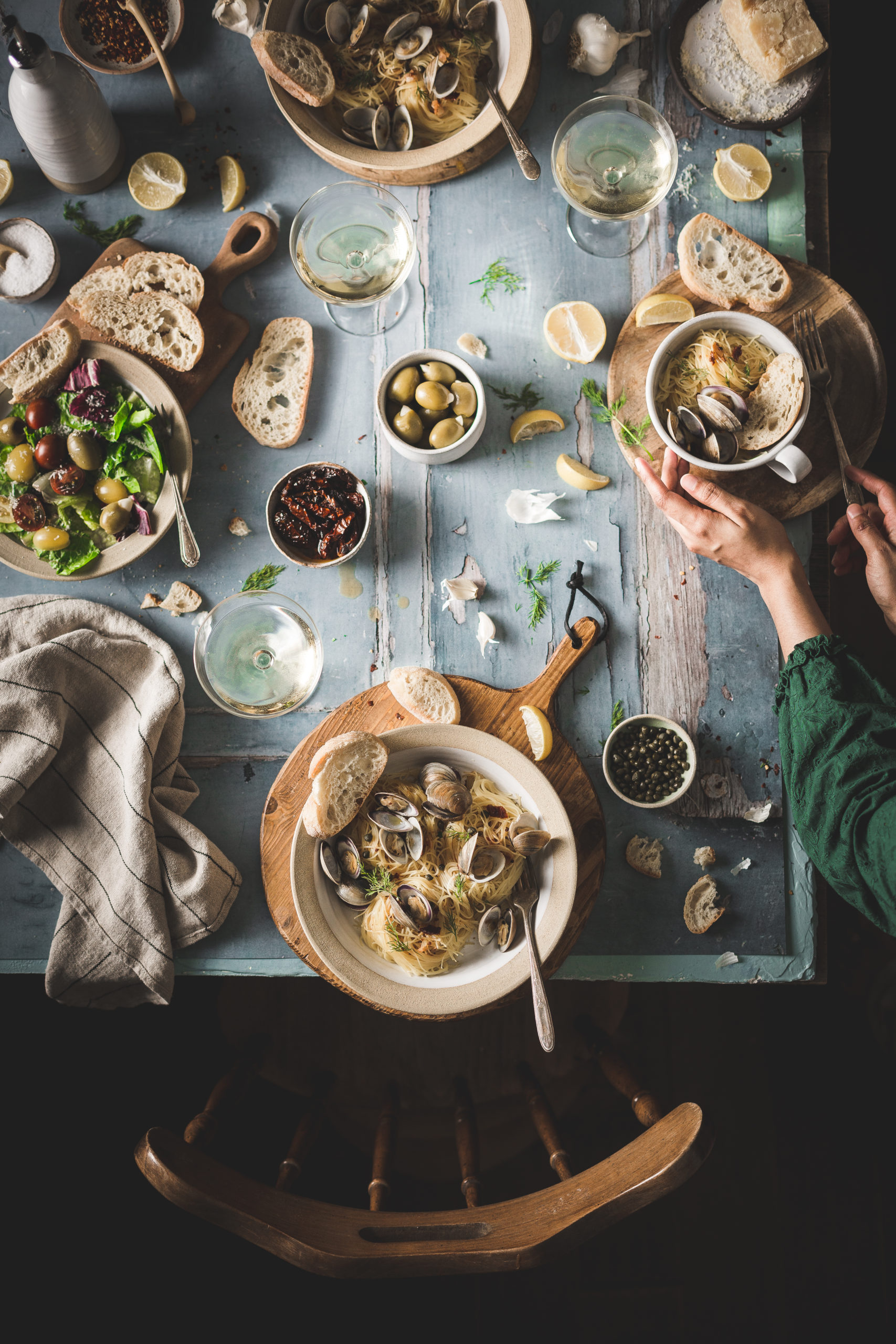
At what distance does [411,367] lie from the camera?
7.11 feet

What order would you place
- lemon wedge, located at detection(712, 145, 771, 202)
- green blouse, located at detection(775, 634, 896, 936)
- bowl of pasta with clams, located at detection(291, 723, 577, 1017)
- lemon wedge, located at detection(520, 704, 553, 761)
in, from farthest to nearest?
lemon wedge, located at detection(712, 145, 771, 202)
lemon wedge, located at detection(520, 704, 553, 761)
bowl of pasta with clams, located at detection(291, 723, 577, 1017)
green blouse, located at detection(775, 634, 896, 936)

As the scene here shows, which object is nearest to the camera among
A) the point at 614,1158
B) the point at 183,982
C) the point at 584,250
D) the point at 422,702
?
the point at 614,1158

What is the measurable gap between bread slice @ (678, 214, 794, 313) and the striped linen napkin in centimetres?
183

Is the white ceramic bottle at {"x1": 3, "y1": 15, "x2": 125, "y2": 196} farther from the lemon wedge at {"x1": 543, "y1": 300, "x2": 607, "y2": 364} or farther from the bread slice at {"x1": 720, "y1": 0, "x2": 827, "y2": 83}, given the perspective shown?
the bread slice at {"x1": 720, "y1": 0, "x2": 827, "y2": 83}

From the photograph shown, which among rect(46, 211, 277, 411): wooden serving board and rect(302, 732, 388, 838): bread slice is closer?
rect(302, 732, 388, 838): bread slice

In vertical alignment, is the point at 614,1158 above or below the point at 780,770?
below

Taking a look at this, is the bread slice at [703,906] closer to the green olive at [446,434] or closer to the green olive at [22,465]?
the green olive at [446,434]

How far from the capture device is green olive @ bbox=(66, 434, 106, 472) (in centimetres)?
216

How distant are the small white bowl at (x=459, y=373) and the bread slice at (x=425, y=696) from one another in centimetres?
61

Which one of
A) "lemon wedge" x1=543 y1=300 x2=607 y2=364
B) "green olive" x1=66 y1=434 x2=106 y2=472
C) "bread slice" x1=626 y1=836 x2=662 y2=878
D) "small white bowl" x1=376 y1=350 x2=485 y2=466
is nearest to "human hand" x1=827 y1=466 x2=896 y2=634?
"lemon wedge" x1=543 y1=300 x2=607 y2=364

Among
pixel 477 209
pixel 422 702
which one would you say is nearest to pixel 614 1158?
pixel 422 702

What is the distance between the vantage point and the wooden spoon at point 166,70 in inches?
84.7

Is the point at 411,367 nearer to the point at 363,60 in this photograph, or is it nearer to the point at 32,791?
the point at 363,60

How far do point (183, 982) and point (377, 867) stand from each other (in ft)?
5.21
